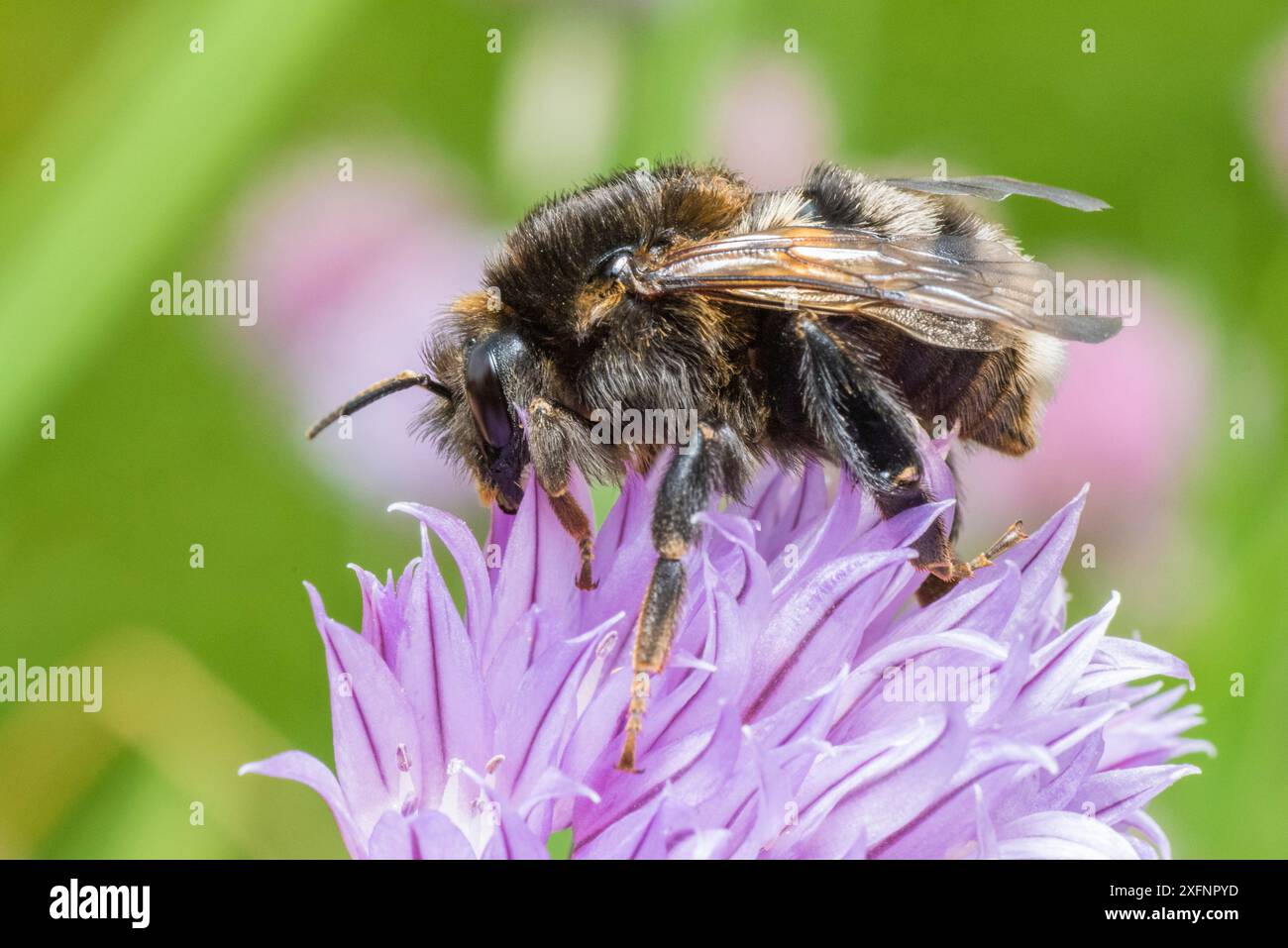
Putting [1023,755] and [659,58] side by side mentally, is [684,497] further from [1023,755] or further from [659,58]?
[659,58]

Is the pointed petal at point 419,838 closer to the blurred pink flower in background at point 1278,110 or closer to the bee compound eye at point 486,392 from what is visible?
the bee compound eye at point 486,392

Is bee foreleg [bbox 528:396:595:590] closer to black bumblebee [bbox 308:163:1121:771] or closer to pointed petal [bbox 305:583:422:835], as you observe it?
black bumblebee [bbox 308:163:1121:771]

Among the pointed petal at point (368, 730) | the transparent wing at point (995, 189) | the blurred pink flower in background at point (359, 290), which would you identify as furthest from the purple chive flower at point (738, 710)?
the blurred pink flower in background at point (359, 290)

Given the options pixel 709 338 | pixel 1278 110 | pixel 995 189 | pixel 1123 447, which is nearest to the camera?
pixel 709 338

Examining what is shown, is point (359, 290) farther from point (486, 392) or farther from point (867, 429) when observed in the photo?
point (867, 429)

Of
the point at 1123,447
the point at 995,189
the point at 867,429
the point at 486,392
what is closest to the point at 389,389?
the point at 486,392
